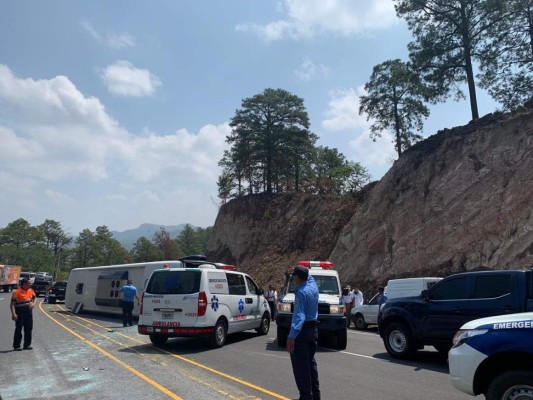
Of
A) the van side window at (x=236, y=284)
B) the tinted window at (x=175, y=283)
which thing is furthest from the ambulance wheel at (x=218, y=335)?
the tinted window at (x=175, y=283)

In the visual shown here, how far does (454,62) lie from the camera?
25.6 meters

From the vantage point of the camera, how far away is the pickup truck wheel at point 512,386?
4777 millimetres

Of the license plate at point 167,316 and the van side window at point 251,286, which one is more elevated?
the van side window at point 251,286

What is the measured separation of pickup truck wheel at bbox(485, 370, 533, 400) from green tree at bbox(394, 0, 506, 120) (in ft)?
77.3

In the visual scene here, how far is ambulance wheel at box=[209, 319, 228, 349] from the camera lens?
1116 cm

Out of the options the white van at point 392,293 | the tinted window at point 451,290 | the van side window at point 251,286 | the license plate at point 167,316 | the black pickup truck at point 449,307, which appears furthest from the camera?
the white van at point 392,293

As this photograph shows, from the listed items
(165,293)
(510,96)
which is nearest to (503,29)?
(510,96)

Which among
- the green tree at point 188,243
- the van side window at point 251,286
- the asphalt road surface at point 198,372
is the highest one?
the green tree at point 188,243

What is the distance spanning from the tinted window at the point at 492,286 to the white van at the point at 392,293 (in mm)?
5756

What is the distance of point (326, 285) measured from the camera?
13148 mm

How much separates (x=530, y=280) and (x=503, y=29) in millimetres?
20490

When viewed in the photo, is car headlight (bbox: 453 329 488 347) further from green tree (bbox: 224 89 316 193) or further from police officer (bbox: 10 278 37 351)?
green tree (bbox: 224 89 316 193)

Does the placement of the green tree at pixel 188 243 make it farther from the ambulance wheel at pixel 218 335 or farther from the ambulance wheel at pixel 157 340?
the ambulance wheel at pixel 218 335

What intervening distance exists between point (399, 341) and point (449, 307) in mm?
1513
